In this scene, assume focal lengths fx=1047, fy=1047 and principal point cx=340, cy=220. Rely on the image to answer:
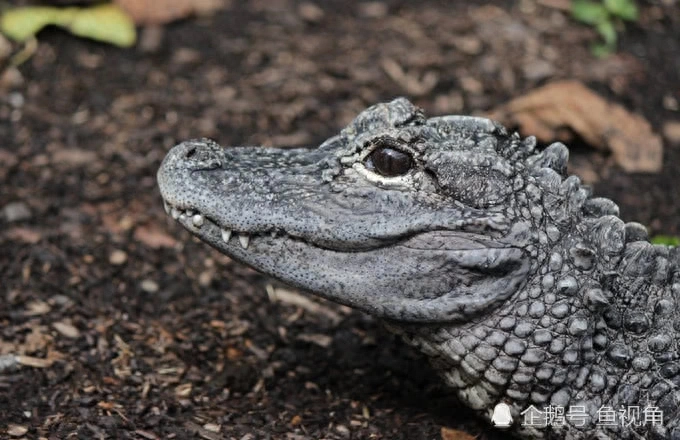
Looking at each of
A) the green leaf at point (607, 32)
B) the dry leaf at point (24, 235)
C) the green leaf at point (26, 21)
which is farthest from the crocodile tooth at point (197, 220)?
the green leaf at point (607, 32)

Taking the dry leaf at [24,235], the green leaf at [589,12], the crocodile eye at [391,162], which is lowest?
the dry leaf at [24,235]

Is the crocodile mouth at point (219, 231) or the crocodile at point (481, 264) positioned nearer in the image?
the crocodile at point (481, 264)

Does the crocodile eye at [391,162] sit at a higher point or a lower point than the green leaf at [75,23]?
higher

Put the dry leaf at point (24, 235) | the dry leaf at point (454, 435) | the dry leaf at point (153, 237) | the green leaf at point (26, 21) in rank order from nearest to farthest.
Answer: the dry leaf at point (454, 435)
the dry leaf at point (24, 235)
the dry leaf at point (153, 237)
the green leaf at point (26, 21)

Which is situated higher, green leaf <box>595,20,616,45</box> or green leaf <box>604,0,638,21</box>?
green leaf <box>604,0,638,21</box>

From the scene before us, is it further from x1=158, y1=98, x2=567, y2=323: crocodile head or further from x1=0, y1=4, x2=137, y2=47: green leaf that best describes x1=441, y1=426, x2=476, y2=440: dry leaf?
x1=0, y1=4, x2=137, y2=47: green leaf

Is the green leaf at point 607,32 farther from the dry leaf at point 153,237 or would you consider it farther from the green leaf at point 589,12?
the dry leaf at point 153,237

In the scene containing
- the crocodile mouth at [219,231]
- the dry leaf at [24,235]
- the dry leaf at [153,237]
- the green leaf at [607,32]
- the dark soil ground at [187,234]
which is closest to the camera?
the crocodile mouth at [219,231]

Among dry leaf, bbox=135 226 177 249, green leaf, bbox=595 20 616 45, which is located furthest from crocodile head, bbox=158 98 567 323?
green leaf, bbox=595 20 616 45
